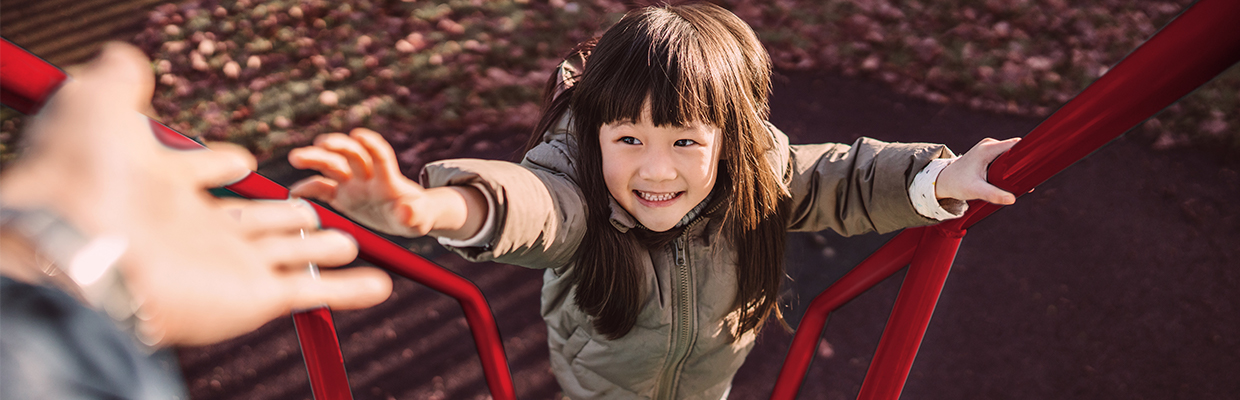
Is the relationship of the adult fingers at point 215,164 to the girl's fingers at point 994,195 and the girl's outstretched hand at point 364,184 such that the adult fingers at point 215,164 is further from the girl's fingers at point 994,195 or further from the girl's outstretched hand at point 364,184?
the girl's fingers at point 994,195

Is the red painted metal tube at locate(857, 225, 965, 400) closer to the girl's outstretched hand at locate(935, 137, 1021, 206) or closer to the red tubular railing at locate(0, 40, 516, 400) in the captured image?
the girl's outstretched hand at locate(935, 137, 1021, 206)

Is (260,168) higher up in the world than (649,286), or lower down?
lower down

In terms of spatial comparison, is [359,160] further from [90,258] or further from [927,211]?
[927,211]

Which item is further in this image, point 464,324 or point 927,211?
point 464,324

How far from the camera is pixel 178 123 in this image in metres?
2.51

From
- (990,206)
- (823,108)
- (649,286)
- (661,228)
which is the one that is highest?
(990,206)

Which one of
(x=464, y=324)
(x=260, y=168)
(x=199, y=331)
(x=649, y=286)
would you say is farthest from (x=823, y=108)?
(x=199, y=331)

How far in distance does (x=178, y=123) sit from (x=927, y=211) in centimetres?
273

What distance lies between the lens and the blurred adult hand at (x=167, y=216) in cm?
36

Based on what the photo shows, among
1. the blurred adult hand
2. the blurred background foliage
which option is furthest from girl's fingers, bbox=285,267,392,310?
the blurred background foliage

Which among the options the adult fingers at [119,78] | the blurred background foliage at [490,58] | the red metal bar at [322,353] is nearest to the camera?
the adult fingers at [119,78]

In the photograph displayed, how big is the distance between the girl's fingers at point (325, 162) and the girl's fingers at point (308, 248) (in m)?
0.05

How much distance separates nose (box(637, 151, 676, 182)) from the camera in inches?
31.8

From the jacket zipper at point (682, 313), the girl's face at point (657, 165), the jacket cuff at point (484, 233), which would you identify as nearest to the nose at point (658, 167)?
the girl's face at point (657, 165)
